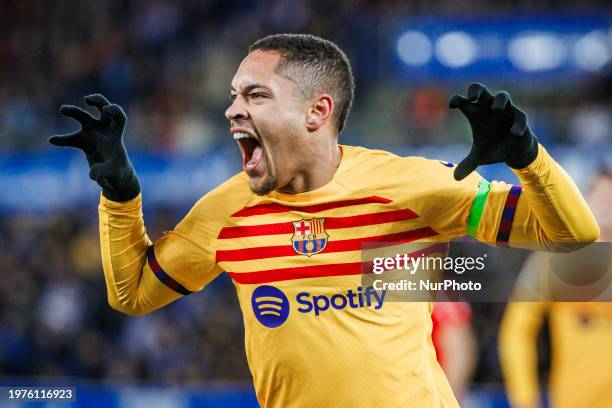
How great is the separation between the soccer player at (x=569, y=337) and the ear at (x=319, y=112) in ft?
5.66

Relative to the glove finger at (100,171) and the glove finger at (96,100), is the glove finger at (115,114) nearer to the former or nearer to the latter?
the glove finger at (96,100)

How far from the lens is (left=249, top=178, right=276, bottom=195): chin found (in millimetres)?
3275

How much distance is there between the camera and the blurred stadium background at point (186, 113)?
1059 centimetres

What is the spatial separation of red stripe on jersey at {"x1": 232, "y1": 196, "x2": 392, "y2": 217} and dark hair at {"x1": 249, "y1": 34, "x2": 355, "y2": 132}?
35cm

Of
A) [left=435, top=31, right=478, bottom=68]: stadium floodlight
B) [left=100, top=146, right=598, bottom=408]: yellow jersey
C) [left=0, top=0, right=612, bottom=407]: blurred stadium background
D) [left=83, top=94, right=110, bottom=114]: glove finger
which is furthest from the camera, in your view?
[left=435, top=31, right=478, bottom=68]: stadium floodlight

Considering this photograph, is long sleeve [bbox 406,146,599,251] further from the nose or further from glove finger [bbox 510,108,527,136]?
the nose

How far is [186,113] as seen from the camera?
38.7 ft

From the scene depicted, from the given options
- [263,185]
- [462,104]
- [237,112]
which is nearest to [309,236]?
[263,185]

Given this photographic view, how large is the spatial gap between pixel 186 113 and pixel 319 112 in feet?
28.1

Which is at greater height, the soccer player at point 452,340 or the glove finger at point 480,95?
the glove finger at point 480,95

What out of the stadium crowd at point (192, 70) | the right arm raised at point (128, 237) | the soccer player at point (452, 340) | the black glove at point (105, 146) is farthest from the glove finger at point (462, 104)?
the stadium crowd at point (192, 70)

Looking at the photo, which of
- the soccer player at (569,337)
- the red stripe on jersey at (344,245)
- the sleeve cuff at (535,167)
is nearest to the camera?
the sleeve cuff at (535,167)

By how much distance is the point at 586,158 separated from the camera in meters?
10.8

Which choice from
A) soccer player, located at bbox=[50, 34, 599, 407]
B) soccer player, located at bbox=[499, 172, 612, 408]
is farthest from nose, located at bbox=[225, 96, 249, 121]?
soccer player, located at bbox=[499, 172, 612, 408]
